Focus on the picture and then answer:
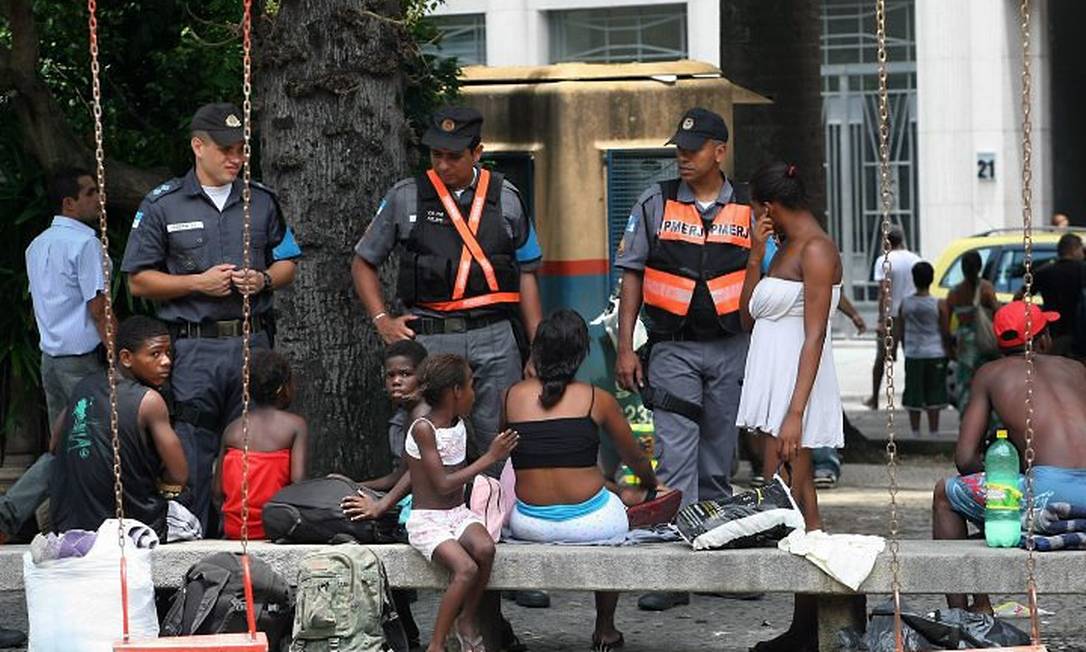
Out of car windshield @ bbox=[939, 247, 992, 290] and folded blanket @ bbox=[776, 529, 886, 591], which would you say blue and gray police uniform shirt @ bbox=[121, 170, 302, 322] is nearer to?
folded blanket @ bbox=[776, 529, 886, 591]

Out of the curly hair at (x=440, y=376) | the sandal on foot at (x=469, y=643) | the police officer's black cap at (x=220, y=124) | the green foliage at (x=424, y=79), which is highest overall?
the green foliage at (x=424, y=79)

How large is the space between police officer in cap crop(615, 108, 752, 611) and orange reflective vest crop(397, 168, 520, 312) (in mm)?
516

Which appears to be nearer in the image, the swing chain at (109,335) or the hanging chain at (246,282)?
the swing chain at (109,335)

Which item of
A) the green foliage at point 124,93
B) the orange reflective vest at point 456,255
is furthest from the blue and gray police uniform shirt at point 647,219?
the green foliage at point 124,93

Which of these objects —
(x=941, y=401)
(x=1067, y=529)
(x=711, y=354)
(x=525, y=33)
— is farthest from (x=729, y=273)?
(x=525, y=33)

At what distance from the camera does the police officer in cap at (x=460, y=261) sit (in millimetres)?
8766

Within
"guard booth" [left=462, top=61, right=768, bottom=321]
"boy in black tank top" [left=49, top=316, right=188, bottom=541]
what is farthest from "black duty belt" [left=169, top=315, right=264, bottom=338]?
"guard booth" [left=462, top=61, right=768, bottom=321]

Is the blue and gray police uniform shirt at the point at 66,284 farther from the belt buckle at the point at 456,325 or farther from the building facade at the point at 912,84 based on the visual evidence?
the building facade at the point at 912,84

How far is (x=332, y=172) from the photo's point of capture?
9781 millimetres

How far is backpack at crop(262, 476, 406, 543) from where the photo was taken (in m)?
8.12

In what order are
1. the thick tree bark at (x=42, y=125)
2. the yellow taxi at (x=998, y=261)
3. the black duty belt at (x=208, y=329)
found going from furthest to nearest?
the yellow taxi at (x=998, y=261) < the thick tree bark at (x=42, y=125) < the black duty belt at (x=208, y=329)

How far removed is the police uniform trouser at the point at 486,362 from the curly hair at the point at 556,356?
0.62 m

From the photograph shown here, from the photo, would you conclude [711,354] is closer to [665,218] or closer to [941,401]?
[665,218]

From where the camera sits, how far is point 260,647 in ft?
23.5
